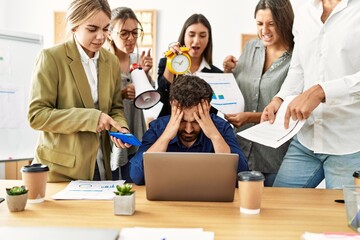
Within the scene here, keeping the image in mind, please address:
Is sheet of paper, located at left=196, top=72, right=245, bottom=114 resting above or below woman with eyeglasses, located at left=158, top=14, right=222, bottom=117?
below

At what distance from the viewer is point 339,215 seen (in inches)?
51.8

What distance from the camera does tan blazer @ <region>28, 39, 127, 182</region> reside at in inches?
67.6

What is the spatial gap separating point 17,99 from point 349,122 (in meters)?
2.31

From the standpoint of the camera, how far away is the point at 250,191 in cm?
133

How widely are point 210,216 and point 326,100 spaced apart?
69cm

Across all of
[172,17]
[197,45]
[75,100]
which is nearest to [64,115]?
[75,100]

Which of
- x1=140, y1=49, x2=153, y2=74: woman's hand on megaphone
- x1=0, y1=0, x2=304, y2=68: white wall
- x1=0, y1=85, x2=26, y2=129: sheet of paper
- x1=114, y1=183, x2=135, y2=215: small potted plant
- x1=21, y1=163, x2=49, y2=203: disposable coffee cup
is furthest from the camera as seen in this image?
x1=0, y1=0, x2=304, y2=68: white wall

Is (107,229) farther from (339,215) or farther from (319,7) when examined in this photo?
(319,7)

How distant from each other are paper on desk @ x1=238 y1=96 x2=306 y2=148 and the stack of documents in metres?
0.54

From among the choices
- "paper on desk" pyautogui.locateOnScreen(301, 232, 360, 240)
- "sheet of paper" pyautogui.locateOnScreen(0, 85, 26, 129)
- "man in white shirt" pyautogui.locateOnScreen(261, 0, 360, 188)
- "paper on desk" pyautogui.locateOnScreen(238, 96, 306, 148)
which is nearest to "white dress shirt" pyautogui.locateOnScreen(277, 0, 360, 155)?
"man in white shirt" pyautogui.locateOnScreen(261, 0, 360, 188)

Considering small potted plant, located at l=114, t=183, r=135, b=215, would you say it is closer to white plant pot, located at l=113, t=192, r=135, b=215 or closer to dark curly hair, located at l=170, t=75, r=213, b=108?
white plant pot, located at l=113, t=192, r=135, b=215

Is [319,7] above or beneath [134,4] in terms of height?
beneath

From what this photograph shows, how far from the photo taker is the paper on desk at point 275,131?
1559 mm

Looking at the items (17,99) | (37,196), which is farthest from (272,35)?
(17,99)
